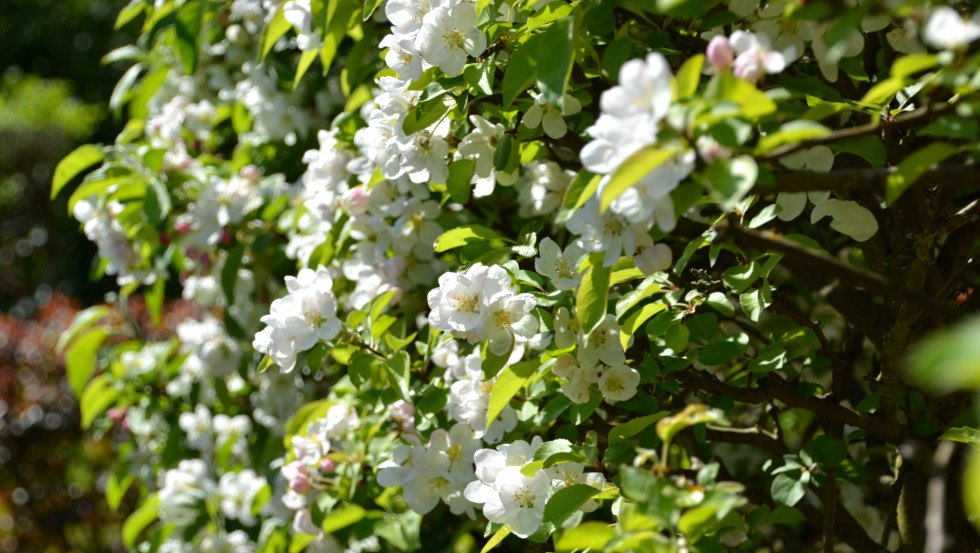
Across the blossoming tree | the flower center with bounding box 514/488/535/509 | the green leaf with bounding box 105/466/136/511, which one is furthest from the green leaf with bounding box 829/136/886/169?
the green leaf with bounding box 105/466/136/511

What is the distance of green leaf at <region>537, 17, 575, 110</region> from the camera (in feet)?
3.69

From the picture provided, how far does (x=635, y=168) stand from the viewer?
2.98 ft

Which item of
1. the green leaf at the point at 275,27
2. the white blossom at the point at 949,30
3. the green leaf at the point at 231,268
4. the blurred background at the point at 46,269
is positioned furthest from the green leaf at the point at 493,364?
the blurred background at the point at 46,269

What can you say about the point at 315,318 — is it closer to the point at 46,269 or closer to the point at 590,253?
the point at 590,253

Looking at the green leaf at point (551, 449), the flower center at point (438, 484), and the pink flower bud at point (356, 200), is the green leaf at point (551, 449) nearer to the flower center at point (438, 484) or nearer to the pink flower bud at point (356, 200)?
the flower center at point (438, 484)

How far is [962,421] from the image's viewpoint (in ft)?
4.74

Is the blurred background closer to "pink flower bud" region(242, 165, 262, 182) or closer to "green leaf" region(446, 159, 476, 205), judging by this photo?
"pink flower bud" region(242, 165, 262, 182)

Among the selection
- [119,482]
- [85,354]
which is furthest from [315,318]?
[119,482]

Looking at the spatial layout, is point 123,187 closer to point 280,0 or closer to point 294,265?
point 294,265

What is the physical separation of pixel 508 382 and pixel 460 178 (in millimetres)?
325

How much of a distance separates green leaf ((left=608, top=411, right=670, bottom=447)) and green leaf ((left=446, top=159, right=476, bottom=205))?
413mm

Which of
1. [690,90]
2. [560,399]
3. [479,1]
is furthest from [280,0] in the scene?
[690,90]

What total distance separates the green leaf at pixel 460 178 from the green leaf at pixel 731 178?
64 cm

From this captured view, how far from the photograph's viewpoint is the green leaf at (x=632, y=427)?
1.33m
